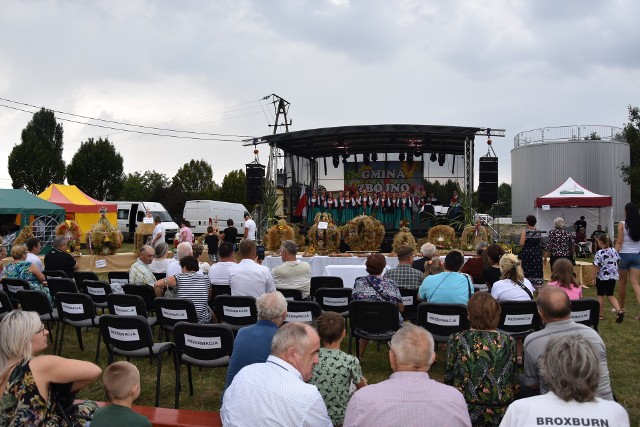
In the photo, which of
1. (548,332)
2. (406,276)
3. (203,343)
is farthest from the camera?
(406,276)

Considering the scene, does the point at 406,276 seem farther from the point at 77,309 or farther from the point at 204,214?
the point at 204,214

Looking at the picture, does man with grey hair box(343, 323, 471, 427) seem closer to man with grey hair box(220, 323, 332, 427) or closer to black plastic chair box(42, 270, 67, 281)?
man with grey hair box(220, 323, 332, 427)

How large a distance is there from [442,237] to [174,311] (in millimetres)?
7769

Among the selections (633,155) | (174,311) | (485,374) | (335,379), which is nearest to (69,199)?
(174,311)

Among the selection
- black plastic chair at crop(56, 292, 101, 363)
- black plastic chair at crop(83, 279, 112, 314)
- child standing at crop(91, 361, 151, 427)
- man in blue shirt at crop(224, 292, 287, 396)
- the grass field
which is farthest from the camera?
black plastic chair at crop(83, 279, 112, 314)

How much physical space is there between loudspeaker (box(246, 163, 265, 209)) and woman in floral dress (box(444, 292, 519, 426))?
46.1 ft

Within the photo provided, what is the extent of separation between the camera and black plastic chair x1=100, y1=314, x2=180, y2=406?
448 centimetres

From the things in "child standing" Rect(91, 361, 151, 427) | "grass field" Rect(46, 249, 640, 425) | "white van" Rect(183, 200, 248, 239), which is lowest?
"grass field" Rect(46, 249, 640, 425)

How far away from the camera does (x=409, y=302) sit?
596 centimetres

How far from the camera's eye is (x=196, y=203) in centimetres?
2820

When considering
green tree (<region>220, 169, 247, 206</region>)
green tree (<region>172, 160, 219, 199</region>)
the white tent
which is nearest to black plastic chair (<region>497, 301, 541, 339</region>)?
the white tent

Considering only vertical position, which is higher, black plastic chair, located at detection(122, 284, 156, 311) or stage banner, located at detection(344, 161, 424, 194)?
stage banner, located at detection(344, 161, 424, 194)

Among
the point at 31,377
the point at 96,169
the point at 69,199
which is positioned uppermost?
the point at 96,169

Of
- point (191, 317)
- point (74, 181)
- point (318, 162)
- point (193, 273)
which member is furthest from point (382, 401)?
point (74, 181)
